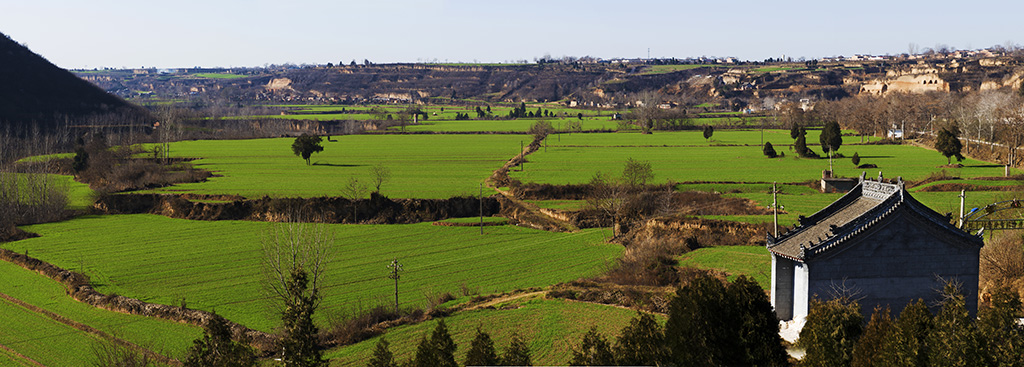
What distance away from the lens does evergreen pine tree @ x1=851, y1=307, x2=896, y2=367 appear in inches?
757

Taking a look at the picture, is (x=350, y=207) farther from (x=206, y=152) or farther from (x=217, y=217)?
(x=206, y=152)

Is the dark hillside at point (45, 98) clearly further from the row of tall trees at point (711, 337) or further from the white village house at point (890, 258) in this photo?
the white village house at point (890, 258)

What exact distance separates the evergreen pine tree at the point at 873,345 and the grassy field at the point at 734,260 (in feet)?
33.5

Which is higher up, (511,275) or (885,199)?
(885,199)

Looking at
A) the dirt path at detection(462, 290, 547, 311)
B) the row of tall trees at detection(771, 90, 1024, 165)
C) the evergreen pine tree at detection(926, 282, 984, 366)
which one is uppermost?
the row of tall trees at detection(771, 90, 1024, 165)

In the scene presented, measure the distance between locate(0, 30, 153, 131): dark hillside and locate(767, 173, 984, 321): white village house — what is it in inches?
4508

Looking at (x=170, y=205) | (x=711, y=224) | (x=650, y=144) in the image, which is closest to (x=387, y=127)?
(x=650, y=144)

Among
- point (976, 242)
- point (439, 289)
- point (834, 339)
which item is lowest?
point (439, 289)

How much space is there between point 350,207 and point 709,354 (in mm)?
41588

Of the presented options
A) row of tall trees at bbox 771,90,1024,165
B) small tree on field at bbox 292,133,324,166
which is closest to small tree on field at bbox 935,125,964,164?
row of tall trees at bbox 771,90,1024,165

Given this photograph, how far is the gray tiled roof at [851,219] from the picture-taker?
24.0m

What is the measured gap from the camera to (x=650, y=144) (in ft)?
332

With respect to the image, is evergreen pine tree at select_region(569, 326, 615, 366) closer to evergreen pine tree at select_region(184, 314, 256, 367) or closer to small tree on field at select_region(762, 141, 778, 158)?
evergreen pine tree at select_region(184, 314, 256, 367)

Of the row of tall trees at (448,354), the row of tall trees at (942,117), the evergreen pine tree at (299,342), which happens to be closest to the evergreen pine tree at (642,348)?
the row of tall trees at (448,354)
